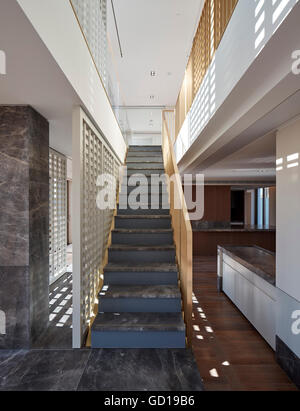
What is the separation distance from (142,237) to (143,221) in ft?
1.36

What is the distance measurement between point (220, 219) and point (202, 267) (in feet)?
8.88

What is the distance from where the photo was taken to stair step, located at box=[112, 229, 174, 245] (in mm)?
3764

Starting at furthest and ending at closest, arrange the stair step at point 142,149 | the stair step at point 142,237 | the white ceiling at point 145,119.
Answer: the white ceiling at point 145,119, the stair step at point 142,149, the stair step at point 142,237

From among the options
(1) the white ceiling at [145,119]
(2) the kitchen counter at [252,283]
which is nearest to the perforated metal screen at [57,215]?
(2) the kitchen counter at [252,283]

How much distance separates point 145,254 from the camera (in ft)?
11.4

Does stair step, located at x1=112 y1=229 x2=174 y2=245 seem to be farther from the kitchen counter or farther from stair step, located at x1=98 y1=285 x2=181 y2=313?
the kitchen counter

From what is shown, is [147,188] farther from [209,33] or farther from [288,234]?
[288,234]

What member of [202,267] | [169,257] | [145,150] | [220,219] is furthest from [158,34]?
[220,219]

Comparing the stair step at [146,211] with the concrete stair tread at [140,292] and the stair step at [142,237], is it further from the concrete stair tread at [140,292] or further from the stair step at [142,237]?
the concrete stair tread at [140,292]

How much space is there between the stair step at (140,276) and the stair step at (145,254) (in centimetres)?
33

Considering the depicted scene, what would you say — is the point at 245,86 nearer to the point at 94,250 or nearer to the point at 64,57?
the point at 64,57

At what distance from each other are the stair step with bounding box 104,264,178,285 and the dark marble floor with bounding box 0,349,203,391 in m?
0.84

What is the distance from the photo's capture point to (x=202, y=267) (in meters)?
7.03

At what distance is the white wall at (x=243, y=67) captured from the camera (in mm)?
1560
